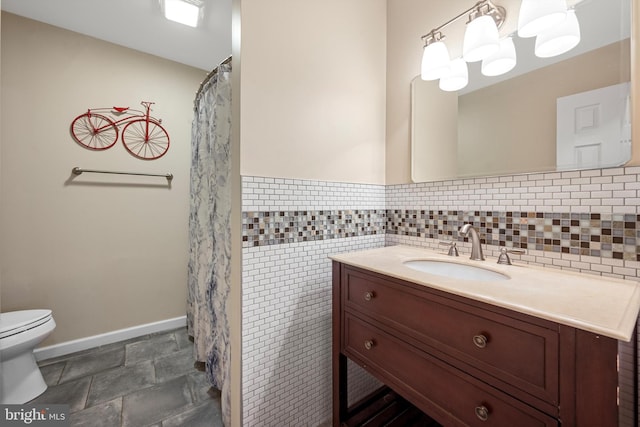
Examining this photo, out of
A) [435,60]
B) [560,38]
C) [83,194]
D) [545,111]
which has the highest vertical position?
Result: [435,60]

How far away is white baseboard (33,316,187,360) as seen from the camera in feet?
6.31

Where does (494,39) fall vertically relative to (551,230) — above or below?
above

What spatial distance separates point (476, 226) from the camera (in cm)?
123

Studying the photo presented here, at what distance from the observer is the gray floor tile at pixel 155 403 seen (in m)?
1.39

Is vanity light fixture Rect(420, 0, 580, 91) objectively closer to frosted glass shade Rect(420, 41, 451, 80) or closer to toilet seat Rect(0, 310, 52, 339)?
frosted glass shade Rect(420, 41, 451, 80)

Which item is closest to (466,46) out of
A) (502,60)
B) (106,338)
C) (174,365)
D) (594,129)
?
(502,60)

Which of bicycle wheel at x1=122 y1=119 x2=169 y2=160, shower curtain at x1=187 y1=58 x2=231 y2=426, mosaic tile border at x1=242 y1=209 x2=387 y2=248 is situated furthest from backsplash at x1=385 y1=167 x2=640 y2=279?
bicycle wheel at x1=122 y1=119 x2=169 y2=160

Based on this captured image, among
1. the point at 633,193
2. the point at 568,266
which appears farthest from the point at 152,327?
the point at 633,193

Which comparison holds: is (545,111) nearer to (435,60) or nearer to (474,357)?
(435,60)

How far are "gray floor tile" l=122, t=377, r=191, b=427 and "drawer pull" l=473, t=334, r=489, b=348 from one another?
65.9 inches

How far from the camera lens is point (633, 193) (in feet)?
2.69

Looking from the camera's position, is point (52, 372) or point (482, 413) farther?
point (52, 372)

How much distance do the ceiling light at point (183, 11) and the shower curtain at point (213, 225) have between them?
0.56 meters

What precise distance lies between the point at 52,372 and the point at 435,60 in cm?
321
